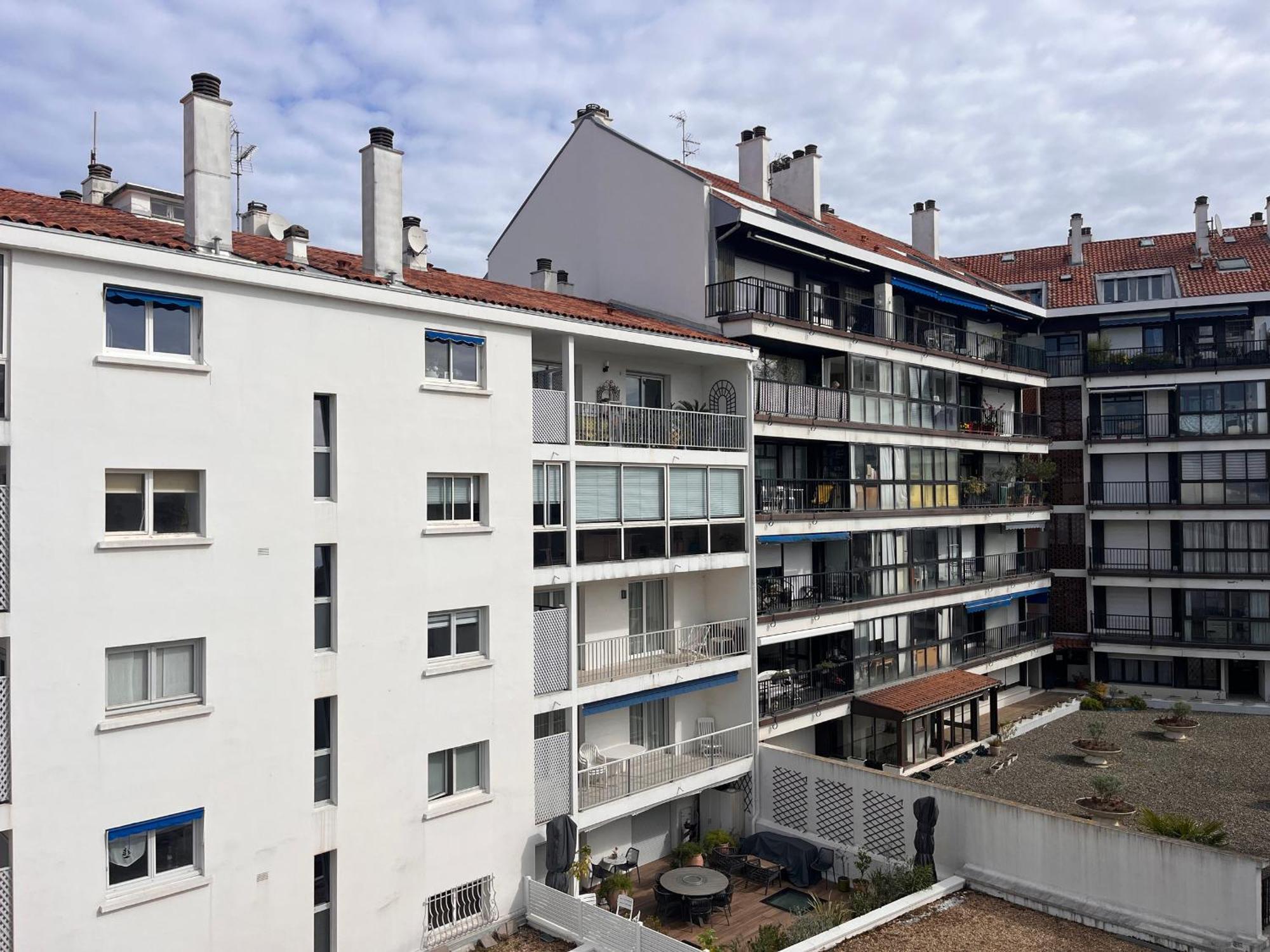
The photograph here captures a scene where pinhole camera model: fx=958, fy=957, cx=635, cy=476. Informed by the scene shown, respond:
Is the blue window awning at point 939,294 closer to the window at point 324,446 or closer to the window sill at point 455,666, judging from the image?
the window sill at point 455,666

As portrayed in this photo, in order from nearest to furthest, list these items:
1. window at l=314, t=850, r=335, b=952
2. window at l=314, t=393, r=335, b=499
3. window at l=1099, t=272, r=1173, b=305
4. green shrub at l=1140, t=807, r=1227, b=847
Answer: window at l=314, t=850, r=335, b=952
window at l=314, t=393, r=335, b=499
green shrub at l=1140, t=807, r=1227, b=847
window at l=1099, t=272, r=1173, b=305

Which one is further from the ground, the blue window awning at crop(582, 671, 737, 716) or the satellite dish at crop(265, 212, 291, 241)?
the satellite dish at crop(265, 212, 291, 241)

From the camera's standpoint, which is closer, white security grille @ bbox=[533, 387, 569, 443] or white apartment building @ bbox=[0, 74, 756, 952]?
white apartment building @ bbox=[0, 74, 756, 952]

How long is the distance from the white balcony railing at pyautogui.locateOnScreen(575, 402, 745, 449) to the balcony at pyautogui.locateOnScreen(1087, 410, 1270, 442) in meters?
20.6

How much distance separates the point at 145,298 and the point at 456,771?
9552 millimetres

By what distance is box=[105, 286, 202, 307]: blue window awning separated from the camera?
45.0 feet

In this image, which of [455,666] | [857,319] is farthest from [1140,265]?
[455,666]

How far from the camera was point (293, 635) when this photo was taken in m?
15.3

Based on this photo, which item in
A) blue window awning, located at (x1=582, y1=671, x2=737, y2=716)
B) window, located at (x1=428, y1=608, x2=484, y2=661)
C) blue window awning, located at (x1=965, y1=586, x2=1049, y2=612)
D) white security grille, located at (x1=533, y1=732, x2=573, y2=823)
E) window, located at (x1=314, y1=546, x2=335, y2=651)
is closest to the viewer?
window, located at (x1=314, y1=546, x2=335, y2=651)

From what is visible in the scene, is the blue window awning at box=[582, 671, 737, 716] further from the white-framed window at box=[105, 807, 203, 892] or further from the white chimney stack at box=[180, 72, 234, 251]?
the white chimney stack at box=[180, 72, 234, 251]

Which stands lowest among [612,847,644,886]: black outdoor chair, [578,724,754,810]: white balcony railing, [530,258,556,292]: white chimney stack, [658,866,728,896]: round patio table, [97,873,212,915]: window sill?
[612,847,644,886]: black outdoor chair

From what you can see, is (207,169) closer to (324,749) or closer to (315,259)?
(315,259)

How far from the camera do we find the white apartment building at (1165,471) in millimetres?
34750

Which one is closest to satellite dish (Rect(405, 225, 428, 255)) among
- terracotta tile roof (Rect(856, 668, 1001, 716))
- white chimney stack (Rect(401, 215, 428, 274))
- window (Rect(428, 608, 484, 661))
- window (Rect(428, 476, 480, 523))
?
white chimney stack (Rect(401, 215, 428, 274))
